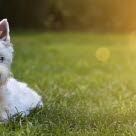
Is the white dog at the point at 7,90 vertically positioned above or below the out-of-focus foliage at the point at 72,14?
above

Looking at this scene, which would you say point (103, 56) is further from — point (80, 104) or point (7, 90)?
point (7, 90)

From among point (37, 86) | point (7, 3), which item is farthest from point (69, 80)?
point (7, 3)

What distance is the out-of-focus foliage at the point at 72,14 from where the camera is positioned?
108 feet

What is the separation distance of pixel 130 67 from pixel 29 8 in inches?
835

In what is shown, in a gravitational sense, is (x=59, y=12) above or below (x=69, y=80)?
below

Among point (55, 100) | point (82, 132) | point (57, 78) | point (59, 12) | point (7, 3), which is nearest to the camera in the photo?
point (82, 132)

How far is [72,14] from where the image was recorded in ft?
120

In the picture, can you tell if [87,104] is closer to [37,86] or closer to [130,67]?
[37,86]

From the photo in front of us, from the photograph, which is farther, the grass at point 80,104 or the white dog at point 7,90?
the white dog at point 7,90

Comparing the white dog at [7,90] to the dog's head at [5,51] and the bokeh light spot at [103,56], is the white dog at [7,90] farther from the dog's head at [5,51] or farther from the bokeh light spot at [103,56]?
the bokeh light spot at [103,56]

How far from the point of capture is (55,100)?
656 centimetres

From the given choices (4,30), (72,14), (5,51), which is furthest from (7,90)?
(72,14)

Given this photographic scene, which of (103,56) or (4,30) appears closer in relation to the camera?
(4,30)

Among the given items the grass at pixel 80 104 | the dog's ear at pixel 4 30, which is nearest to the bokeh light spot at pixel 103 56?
the grass at pixel 80 104
